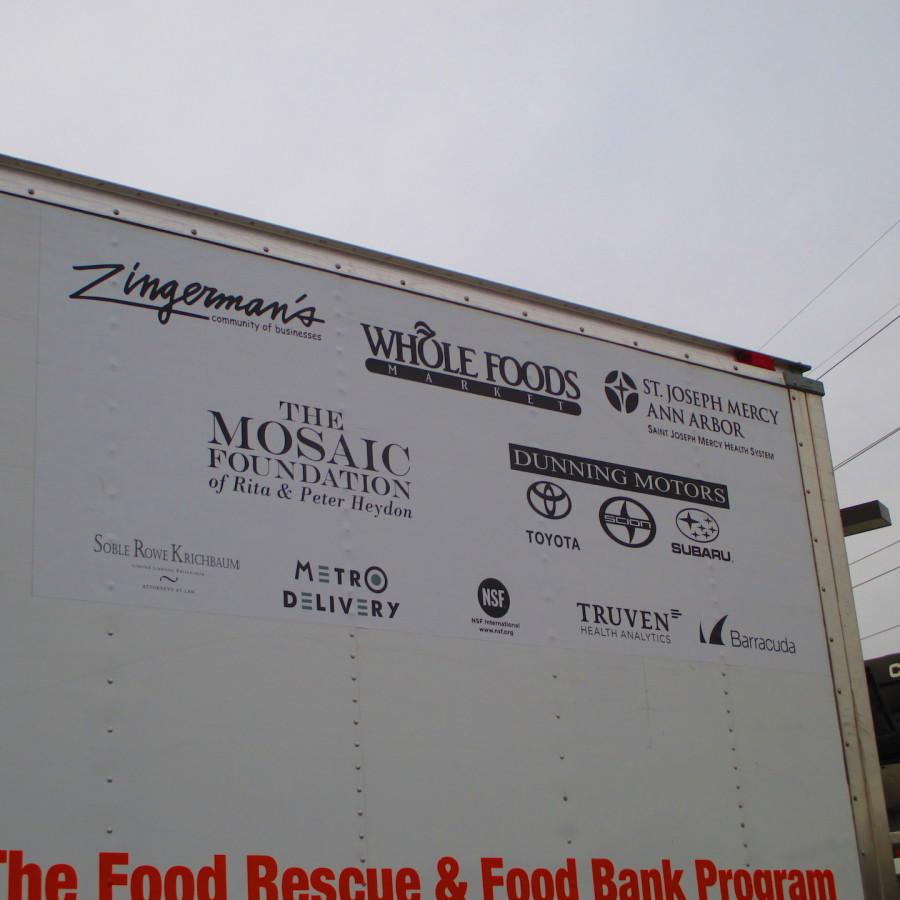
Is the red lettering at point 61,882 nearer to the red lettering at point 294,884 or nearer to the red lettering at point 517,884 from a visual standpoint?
the red lettering at point 294,884

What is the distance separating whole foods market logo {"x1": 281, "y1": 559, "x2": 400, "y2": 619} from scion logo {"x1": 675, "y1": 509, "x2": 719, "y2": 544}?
50.5 inches

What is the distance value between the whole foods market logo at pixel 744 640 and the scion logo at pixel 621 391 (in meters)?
0.84

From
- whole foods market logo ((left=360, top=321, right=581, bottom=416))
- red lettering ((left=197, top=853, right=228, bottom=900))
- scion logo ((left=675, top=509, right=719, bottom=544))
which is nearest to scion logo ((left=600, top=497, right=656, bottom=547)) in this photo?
scion logo ((left=675, top=509, right=719, bottom=544))

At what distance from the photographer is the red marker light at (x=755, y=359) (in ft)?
17.5

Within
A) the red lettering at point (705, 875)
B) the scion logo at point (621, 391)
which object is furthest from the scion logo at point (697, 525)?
the red lettering at point (705, 875)

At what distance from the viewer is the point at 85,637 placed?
338cm

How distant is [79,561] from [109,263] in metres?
0.96

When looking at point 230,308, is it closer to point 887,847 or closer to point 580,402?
point 580,402

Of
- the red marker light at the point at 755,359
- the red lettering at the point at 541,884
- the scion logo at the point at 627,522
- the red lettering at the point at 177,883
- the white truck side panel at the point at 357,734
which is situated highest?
the red marker light at the point at 755,359

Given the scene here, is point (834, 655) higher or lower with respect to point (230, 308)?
lower

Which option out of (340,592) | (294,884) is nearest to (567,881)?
(294,884)

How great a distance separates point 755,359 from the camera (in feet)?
17.5

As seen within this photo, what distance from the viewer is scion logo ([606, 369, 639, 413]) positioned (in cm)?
477

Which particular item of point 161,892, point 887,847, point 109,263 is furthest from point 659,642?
point 109,263
